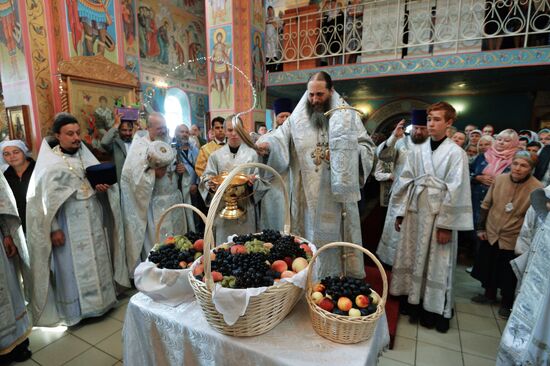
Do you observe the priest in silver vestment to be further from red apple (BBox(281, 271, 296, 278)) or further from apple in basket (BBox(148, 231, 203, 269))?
apple in basket (BBox(148, 231, 203, 269))

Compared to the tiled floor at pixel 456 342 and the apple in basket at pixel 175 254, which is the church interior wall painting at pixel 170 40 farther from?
the tiled floor at pixel 456 342

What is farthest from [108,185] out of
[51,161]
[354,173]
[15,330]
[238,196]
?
[354,173]

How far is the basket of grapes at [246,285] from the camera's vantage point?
121cm

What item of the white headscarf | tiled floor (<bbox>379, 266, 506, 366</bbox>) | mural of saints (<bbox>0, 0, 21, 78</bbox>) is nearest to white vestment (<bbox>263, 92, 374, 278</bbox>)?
tiled floor (<bbox>379, 266, 506, 366</bbox>)

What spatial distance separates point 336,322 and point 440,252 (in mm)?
2135

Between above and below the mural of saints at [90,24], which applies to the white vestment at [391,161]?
below

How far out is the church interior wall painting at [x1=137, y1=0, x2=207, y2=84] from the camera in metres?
10.9

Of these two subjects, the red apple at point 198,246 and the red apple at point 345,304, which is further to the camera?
the red apple at point 198,246

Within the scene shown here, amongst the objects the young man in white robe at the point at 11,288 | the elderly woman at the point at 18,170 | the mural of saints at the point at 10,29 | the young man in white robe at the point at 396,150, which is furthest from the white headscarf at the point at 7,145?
the young man in white robe at the point at 396,150

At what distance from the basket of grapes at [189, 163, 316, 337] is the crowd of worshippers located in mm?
685

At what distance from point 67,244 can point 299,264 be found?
276cm

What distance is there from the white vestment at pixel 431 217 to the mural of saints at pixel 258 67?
Result: 512 centimetres

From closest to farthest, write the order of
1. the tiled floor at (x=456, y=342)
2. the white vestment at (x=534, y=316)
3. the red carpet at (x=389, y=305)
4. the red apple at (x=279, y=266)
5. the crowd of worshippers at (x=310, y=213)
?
the red apple at (x=279, y=266)
the white vestment at (x=534, y=316)
the crowd of worshippers at (x=310, y=213)
the tiled floor at (x=456, y=342)
the red carpet at (x=389, y=305)

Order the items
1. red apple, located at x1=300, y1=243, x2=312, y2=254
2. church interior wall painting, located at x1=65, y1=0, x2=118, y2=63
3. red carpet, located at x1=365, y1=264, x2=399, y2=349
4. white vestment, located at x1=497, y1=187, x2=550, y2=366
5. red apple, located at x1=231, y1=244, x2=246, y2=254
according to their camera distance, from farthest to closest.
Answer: church interior wall painting, located at x1=65, y1=0, x2=118, y2=63 → red carpet, located at x1=365, y1=264, x2=399, y2=349 → white vestment, located at x1=497, y1=187, x2=550, y2=366 → red apple, located at x1=300, y1=243, x2=312, y2=254 → red apple, located at x1=231, y1=244, x2=246, y2=254
